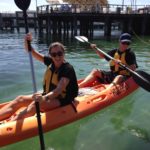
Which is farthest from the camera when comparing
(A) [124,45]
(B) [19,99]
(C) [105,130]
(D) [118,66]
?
(D) [118,66]

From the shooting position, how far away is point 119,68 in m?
8.27

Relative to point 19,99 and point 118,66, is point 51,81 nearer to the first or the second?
point 19,99

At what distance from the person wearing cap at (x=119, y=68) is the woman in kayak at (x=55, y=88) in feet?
7.38

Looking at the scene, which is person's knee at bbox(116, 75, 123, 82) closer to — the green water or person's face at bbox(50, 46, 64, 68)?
the green water

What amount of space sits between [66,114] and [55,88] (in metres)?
0.57

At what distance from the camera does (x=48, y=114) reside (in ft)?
18.5

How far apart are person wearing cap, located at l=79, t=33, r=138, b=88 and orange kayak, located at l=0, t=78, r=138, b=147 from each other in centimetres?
36

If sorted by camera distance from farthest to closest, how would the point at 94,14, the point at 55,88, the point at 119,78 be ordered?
the point at 94,14 → the point at 119,78 → the point at 55,88

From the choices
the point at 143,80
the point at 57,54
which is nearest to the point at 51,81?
the point at 57,54

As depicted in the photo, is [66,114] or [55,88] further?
[66,114]

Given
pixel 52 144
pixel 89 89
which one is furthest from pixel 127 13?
pixel 52 144

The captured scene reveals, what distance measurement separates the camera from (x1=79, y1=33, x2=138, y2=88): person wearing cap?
7.98 metres

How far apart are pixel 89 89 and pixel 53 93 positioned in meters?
2.30

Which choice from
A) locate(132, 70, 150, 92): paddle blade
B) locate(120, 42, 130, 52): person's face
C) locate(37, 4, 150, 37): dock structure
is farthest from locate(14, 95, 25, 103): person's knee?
locate(37, 4, 150, 37): dock structure
